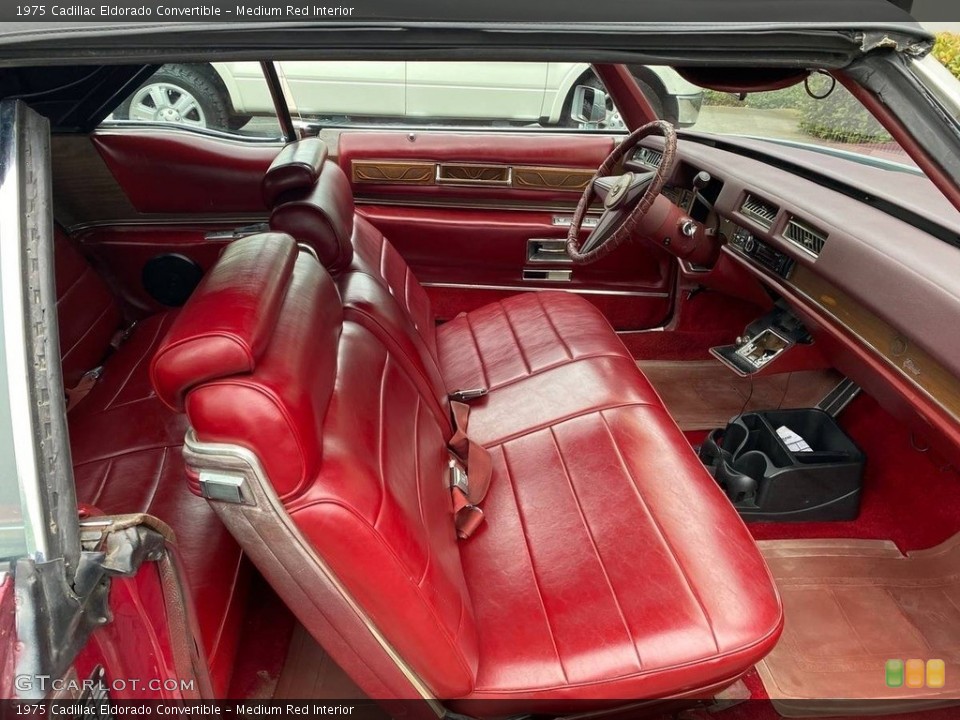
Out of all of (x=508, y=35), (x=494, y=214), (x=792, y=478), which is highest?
(x=508, y=35)

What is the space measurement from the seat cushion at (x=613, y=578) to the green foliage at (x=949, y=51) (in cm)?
83

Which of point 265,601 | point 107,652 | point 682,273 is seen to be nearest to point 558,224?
point 682,273

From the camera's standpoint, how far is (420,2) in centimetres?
74

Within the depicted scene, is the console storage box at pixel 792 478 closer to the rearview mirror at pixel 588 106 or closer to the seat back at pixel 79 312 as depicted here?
the rearview mirror at pixel 588 106

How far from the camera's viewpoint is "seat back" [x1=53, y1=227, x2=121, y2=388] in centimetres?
184

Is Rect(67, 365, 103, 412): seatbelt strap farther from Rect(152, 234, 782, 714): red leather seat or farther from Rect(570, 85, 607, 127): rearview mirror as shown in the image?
Rect(570, 85, 607, 127): rearview mirror

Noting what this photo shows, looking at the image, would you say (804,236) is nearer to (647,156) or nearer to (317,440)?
(647,156)

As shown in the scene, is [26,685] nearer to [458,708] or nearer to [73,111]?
[458,708]

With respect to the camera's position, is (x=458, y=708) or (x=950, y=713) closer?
(x=458, y=708)

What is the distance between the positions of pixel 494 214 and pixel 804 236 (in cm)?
112

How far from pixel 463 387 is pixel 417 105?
1.45 meters

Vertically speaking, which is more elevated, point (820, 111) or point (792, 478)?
point (820, 111)

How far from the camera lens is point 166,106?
98.5 inches

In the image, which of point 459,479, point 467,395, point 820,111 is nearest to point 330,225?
point 467,395
